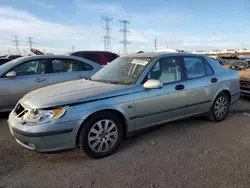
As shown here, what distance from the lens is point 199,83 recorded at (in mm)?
4363

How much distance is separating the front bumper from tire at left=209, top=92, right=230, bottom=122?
9.91 ft

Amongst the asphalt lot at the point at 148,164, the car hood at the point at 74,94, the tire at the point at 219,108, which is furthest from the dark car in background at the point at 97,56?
the car hood at the point at 74,94

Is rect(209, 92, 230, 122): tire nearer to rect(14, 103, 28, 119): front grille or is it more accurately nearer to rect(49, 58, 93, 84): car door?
rect(49, 58, 93, 84): car door

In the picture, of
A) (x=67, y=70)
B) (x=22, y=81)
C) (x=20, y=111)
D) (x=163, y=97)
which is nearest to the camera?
(x=20, y=111)

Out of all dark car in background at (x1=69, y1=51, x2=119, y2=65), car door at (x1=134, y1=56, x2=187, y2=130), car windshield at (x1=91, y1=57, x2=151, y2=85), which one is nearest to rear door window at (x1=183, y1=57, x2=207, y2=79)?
car door at (x1=134, y1=56, x2=187, y2=130)

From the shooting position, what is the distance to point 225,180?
2.75 m

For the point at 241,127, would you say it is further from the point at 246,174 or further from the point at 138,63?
the point at 138,63

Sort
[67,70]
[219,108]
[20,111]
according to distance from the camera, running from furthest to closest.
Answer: [67,70] → [219,108] → [20,111]

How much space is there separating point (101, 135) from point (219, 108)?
2.84 metres

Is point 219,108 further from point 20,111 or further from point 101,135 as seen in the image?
point 20,111

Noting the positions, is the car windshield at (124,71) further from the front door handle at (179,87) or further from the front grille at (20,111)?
the front grille at (20,111)

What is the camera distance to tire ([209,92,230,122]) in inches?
189

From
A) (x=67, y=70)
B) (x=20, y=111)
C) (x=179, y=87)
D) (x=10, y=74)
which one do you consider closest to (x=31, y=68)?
(x=10, y=74)

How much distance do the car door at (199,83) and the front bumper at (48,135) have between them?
2248mm
